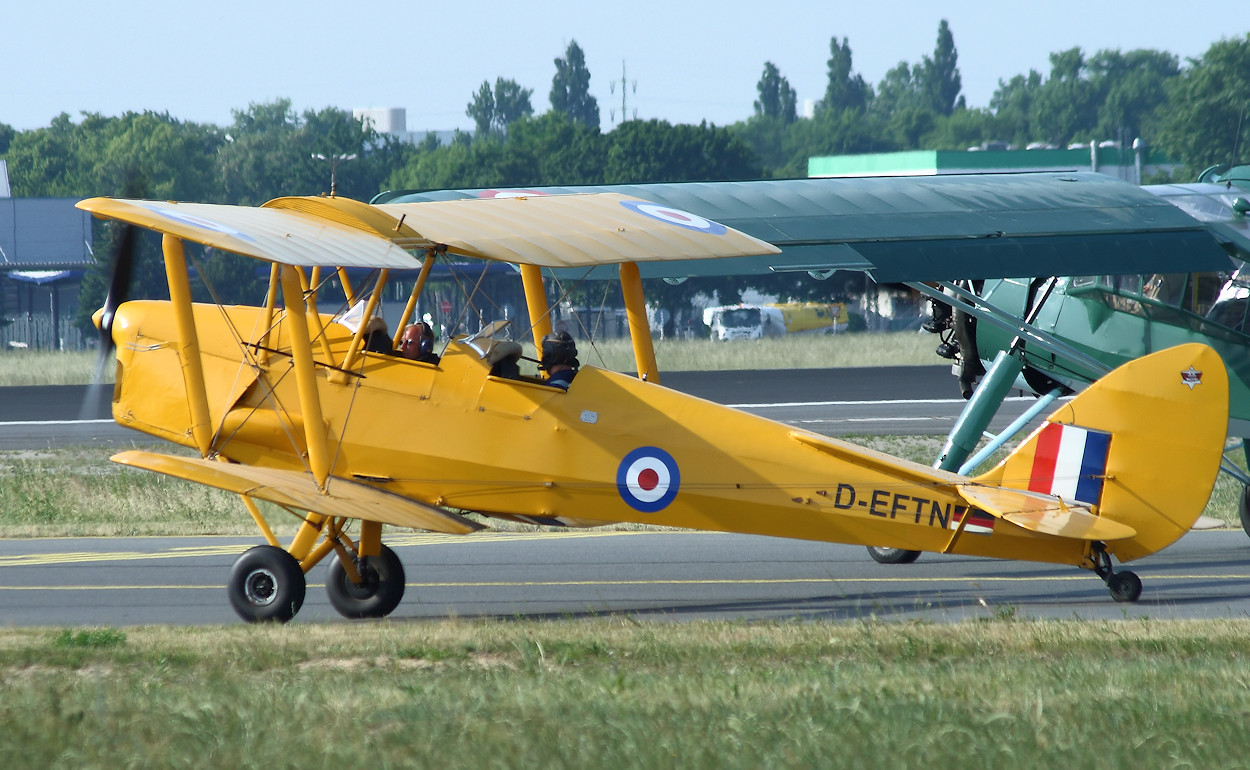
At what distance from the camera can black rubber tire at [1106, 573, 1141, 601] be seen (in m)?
8.91

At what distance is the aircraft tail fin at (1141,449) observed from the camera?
26.9ft

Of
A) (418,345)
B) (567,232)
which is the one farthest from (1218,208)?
(418,345)

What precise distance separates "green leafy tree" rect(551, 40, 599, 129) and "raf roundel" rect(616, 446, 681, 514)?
137 meters

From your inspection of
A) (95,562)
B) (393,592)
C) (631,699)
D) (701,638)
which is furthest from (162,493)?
(631,699)

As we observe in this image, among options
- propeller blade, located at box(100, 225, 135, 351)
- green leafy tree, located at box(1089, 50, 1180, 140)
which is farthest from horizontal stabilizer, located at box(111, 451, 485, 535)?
green leafy tree, located at box(1089, 50, 1180, 140)

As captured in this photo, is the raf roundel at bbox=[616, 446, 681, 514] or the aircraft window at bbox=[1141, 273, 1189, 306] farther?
the aircraft window at bbox=[1141, 273, 1189, 306]

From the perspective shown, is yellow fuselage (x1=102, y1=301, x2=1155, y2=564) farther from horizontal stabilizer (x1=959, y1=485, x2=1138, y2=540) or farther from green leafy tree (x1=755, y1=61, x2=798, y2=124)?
green leafy tree (x1=755, y1=61, x2=798, y2=124)

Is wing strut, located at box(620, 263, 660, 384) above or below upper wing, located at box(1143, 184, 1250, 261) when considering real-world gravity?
below

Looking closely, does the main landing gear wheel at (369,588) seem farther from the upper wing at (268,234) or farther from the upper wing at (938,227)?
the upper wing at (938,227)

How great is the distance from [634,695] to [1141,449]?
170 inches

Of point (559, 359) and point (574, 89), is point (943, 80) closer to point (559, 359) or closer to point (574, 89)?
point (574, 89)

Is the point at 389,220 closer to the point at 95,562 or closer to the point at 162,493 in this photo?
the point at 95,562

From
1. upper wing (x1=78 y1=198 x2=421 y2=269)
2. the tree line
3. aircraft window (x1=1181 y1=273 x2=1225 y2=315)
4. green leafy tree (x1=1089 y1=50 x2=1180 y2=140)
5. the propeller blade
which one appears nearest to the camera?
upper wing (x1=78 y1=198 x2=421 y2=269)

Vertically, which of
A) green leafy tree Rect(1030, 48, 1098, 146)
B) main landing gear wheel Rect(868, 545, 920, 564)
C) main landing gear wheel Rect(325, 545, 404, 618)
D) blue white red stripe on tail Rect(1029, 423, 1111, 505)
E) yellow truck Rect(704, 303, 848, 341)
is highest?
green leafy tree Rect(1030, 48, 1098, 146)
